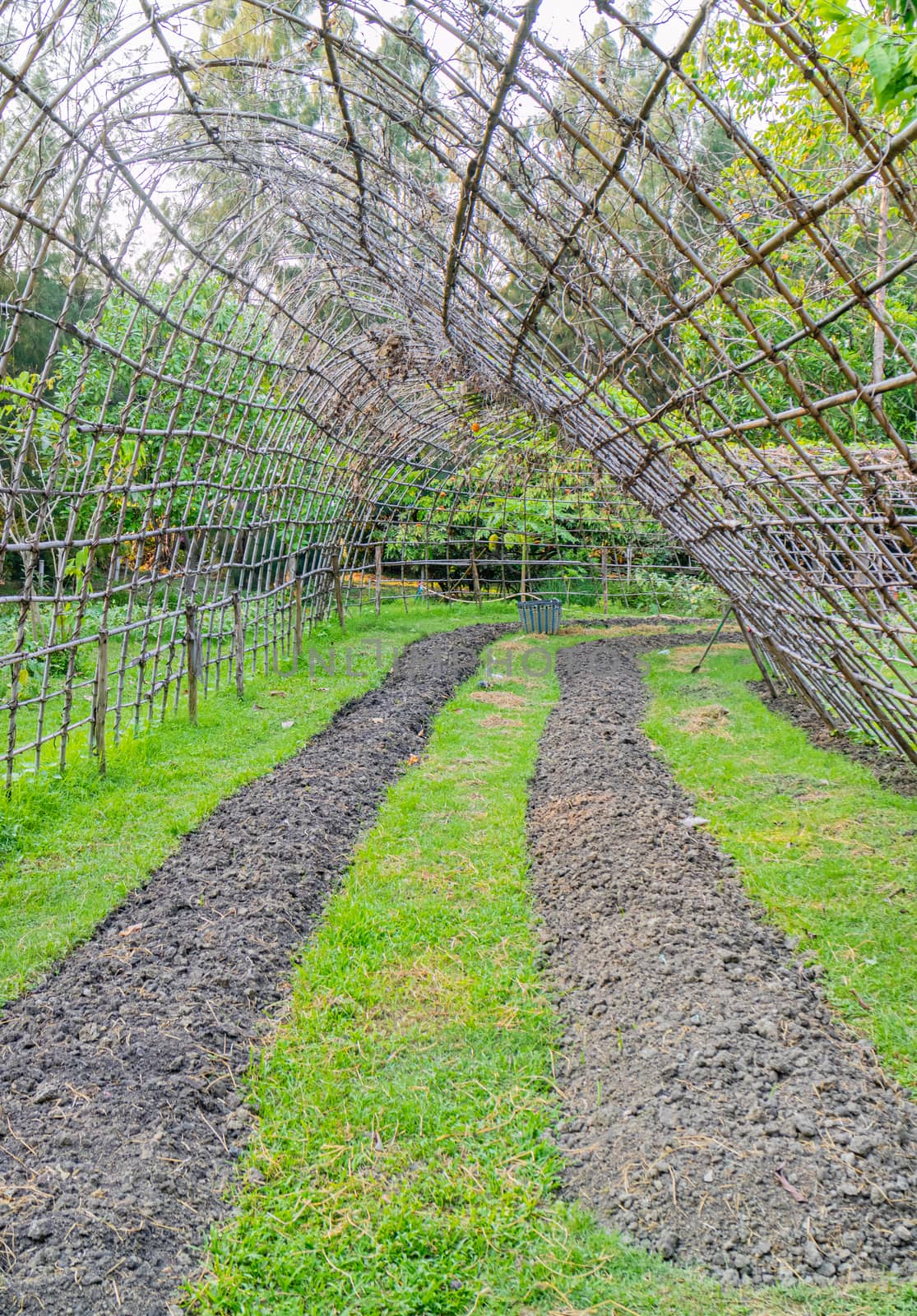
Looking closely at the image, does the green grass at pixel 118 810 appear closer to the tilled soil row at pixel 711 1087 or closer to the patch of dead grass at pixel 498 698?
the patch of dead grass at pixel 498 698

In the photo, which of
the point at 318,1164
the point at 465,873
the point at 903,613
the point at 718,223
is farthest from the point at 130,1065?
the point at 903,613

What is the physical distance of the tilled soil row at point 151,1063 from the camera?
8.02 feet

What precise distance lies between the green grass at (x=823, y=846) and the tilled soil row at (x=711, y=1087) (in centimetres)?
17

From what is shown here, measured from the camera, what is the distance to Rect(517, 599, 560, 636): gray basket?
15055 mm

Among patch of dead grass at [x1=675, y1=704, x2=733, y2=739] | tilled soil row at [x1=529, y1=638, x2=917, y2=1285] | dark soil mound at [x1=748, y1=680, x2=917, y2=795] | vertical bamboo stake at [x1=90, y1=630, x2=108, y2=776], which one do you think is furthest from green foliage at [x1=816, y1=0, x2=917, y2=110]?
patch of dead grass at [x1=675, y1=704, x2=733, y2=739]

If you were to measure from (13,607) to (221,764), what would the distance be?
9.92m

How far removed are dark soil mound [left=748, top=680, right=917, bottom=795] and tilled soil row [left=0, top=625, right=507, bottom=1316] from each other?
385 cm

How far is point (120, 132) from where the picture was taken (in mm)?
5430

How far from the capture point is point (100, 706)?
Answer: 6.59 meters

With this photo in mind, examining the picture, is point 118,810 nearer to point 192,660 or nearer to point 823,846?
point 192,660

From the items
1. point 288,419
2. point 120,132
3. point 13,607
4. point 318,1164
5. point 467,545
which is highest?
point 120,132

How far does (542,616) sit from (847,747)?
786 cm

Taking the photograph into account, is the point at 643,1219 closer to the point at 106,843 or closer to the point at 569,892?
the point at 569,892

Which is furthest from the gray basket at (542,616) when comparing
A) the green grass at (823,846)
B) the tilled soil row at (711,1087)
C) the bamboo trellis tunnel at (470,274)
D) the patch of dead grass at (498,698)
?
the tilled soil row at (711,1087)
